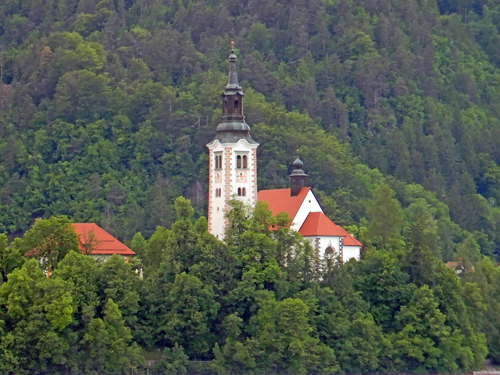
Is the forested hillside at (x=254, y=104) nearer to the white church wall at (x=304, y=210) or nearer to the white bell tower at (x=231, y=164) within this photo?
the white church wall at (x=304, y=210)

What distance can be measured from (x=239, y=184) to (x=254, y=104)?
45679 millimetres

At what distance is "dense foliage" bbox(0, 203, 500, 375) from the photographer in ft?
310

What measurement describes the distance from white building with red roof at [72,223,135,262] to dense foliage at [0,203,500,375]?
204cm

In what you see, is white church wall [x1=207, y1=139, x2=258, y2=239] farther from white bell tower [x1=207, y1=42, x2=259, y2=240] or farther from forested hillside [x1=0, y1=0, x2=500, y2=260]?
forested hillside [x1=0, y1=0, x2=500, y2=260]

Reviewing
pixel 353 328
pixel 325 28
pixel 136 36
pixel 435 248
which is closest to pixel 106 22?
pixel 136 36

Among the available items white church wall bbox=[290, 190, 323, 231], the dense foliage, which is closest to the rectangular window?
the dense foliage

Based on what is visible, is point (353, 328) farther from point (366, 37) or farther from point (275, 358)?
point (366, 37)

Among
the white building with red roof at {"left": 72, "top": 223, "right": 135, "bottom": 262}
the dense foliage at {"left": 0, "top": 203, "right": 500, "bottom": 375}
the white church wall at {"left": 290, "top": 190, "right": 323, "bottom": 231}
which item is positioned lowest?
the dense foliage at {"left": 0, "top": 203, "right": 500, "bottom": 375}

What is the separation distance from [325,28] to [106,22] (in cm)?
2454

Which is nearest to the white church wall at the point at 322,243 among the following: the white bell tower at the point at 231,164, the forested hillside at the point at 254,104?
the white bell tower at the point at 231,164

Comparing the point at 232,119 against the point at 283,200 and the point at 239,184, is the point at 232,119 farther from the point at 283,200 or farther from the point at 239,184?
the point at 283,200

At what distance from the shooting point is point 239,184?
347ft

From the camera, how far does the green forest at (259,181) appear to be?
3873 inches

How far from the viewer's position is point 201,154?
150 meters
